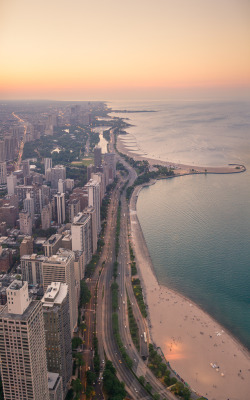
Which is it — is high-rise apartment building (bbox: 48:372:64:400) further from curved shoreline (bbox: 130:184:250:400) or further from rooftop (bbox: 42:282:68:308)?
curved shoreline (bbox: 130:184:250:400)

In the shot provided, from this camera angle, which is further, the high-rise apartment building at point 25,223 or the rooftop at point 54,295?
the high-rise apartment building at point 25,223

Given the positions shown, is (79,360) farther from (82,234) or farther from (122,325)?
(82,234)

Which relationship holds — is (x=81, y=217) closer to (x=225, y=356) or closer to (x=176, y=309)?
(x=176, y=309)

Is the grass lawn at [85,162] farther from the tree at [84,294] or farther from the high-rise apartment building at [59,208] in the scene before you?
the tree at [84,294]

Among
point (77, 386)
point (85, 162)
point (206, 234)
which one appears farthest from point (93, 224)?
point (85, 162)

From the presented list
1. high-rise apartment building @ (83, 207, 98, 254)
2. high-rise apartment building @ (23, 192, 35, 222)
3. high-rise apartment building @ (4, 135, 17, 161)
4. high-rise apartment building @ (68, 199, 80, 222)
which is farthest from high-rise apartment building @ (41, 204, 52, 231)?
high-rise apartment building @ (4, 135, 17, 161)

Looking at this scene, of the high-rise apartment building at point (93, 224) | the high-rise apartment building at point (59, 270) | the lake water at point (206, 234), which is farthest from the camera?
the high-rise apartment building at point (93, 224)

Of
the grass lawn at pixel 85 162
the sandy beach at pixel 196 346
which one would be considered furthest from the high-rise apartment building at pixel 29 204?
the grass lawn at pixel 85 162
